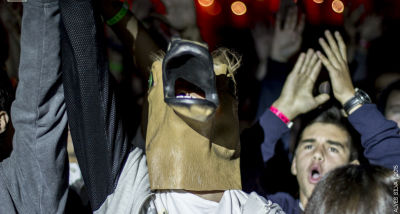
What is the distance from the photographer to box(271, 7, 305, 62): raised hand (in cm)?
234

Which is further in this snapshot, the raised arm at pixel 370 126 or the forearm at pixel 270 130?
the forearm at pixel 270 130

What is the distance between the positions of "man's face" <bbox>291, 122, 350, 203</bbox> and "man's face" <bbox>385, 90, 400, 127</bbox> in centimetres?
23

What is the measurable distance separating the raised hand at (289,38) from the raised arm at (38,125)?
1428 millimetres

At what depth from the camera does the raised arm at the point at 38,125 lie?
1100 mm

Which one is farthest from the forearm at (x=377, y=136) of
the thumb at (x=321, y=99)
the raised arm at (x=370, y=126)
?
the thumb at (x=321, y=99)

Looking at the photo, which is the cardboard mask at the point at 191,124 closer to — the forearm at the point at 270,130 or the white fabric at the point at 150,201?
the white fabric at the point at 150,201

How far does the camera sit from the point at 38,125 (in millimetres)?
1167

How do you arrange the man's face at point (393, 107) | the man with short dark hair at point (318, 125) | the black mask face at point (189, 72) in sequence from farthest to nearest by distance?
the man's face at point (393, 107) → the man with short dark hair at point (318, 125) → the black mask face at point (189, 72)

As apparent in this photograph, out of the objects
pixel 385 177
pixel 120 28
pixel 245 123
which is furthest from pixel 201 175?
pixel 245 123

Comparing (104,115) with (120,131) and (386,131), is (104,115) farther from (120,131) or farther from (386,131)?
(386,131)

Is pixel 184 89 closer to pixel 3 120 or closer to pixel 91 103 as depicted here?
pixel 91 103

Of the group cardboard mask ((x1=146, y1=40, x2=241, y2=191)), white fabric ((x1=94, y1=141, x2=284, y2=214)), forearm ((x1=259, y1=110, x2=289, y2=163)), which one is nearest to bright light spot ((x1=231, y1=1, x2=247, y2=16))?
forearm ((x1=259, y1=110, x2=289, y2=163))

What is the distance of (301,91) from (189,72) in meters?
0.91

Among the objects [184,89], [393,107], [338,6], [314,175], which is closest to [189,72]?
[184,89]
